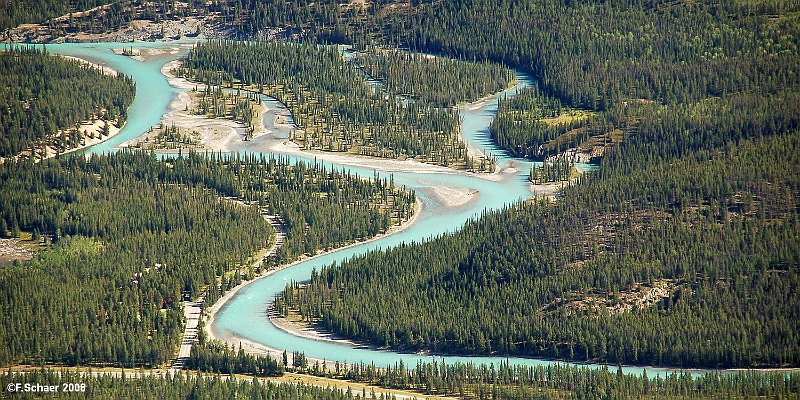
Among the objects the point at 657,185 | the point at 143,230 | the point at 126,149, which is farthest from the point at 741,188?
the point at 126,149

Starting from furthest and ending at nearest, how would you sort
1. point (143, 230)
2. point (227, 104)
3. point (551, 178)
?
point (227, 104), point (551, 178), point (143, 230)

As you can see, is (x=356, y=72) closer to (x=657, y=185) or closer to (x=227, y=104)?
(x=227, y=104)

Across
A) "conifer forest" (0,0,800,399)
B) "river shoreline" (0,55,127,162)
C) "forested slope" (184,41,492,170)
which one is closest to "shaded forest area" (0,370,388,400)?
"conifer forest" (0,0,800,399)

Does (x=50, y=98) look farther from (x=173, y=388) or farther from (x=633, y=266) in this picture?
(x=173, y=388)

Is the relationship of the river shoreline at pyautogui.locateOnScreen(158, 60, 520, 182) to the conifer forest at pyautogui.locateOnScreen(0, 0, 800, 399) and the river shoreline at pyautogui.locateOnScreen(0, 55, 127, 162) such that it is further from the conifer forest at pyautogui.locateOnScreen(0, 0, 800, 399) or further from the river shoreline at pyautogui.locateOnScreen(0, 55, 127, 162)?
the river shoreline at pyautogui.locateOnScreen(0, 55, 127, 162)

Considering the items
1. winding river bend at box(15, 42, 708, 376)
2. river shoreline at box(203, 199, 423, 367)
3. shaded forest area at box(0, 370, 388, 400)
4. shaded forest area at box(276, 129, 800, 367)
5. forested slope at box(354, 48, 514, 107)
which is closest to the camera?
shaded forest area at box(0, 370, 388, 400)

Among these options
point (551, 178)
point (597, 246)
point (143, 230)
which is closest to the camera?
point (597, 246)

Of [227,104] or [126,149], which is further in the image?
[227,104]
